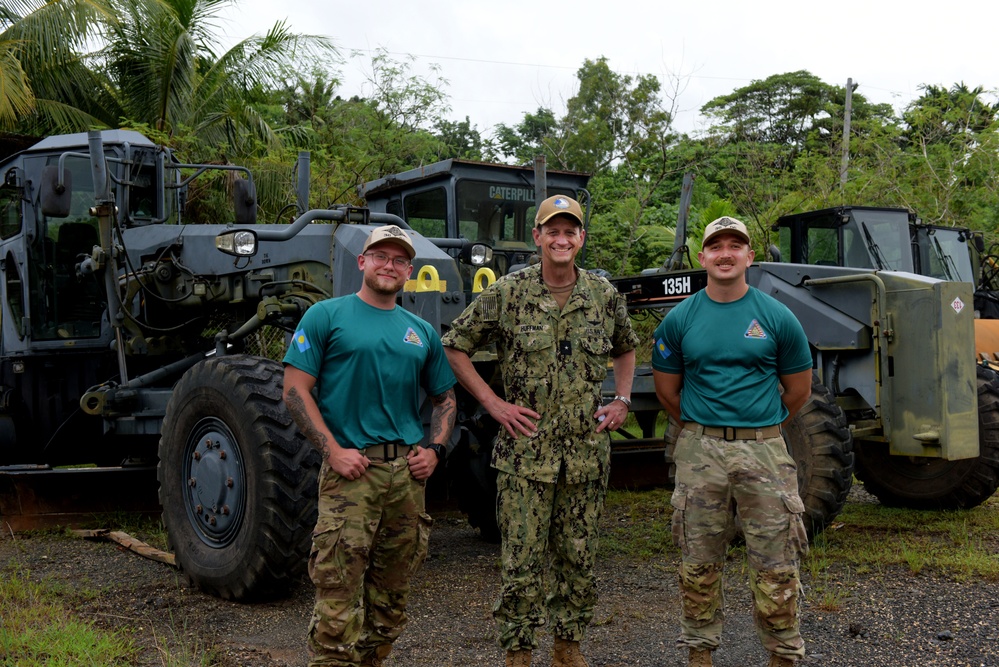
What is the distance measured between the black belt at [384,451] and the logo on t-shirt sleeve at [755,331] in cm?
136

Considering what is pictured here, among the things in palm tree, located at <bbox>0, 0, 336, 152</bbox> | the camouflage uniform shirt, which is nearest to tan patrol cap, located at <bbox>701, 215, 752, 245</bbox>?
the camouflage uniform shirt

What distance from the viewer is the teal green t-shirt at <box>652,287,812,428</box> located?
376 centimetres

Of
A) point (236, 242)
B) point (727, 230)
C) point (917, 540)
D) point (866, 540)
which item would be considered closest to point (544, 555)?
point (727, 230)

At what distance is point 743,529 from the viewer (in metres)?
3.76

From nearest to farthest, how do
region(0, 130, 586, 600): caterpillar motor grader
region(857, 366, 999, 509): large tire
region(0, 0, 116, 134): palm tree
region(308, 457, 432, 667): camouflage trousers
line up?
region(308, 457, 432, 667): camouflage trousers → region(0, 130, 586, 600): caterpillar motor grader → region(857, 366, 999, 509): large tire → region(0, 0, 116, 134): palm tree

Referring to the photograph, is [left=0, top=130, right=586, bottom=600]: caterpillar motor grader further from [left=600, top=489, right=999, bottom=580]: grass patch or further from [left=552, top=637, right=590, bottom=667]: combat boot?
[left=552, top=637, right=590, bottom=667]: combat boot

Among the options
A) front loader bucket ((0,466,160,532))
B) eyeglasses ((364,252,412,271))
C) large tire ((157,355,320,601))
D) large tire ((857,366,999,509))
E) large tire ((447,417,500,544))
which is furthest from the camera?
large tire ((857,366,999,509))

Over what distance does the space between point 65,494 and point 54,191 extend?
7.17 feet

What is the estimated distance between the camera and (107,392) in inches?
259

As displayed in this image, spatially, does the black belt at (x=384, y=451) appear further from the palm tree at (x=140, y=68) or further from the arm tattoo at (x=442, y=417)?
the palm tree at (x=140, y=68)

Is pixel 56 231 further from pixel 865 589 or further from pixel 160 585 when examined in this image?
pixel 865 589

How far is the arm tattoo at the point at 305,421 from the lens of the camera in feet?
11.4

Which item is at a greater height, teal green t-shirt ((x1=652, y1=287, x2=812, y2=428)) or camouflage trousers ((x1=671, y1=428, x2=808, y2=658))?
teal green t-shirt ((x1=652, y1=287, x2=812, y2=428))

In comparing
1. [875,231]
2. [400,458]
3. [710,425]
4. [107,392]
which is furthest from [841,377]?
[107,392]
